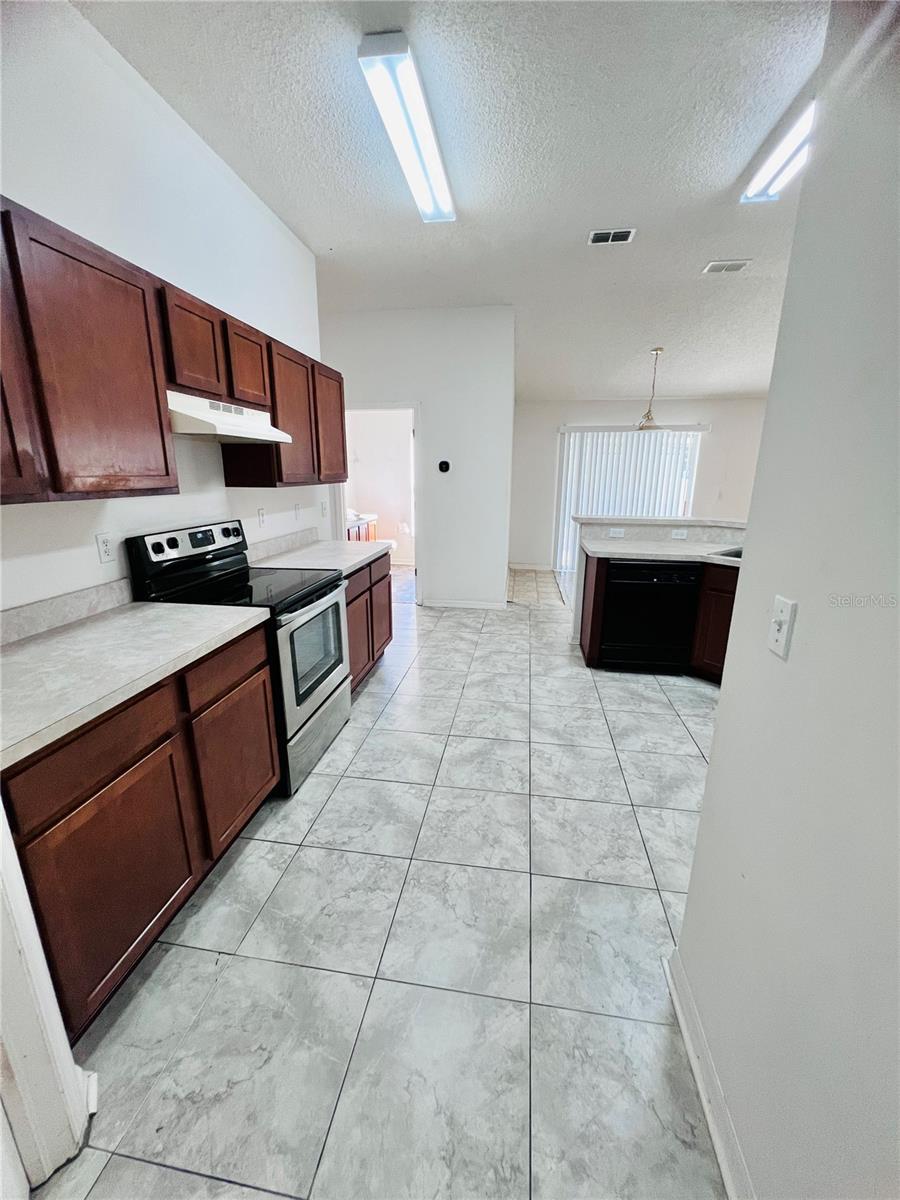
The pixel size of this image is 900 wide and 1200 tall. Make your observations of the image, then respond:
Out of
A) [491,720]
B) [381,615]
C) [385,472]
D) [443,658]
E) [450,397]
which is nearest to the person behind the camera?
[491,720]

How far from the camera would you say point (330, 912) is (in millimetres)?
1594

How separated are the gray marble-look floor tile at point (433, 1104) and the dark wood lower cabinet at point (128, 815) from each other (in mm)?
693

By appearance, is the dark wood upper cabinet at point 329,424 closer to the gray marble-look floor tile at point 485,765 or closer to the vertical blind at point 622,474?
the gray marble-look floor tile at point 485,765

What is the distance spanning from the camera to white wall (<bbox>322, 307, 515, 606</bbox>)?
440cm

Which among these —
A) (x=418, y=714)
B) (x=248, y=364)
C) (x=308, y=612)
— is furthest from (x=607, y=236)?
(x=418, y=714)

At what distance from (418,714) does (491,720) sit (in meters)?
0.46

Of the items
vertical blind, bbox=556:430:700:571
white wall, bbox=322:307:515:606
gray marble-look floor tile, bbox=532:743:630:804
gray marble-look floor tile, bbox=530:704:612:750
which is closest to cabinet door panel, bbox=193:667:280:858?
gray marble-look floor tile, bbox=532:743:630:804

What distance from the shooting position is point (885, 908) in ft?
2.01

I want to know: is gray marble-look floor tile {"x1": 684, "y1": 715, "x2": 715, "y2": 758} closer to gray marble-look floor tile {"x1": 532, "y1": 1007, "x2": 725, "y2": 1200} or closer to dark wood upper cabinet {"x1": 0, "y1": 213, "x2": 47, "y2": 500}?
gray marble-look floor tile {"x1": 532, "y1": 1007, "x2": 725, "y2": 1200}

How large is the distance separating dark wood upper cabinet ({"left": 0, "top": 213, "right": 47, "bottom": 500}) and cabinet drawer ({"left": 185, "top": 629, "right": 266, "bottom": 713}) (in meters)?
0.68

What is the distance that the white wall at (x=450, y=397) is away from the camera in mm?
4402

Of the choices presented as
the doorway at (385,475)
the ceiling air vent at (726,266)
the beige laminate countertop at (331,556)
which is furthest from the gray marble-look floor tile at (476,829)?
the doorway at (385,475)

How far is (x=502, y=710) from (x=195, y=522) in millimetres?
2066

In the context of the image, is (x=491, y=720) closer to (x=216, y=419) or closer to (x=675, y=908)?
(x=675, y=908)
